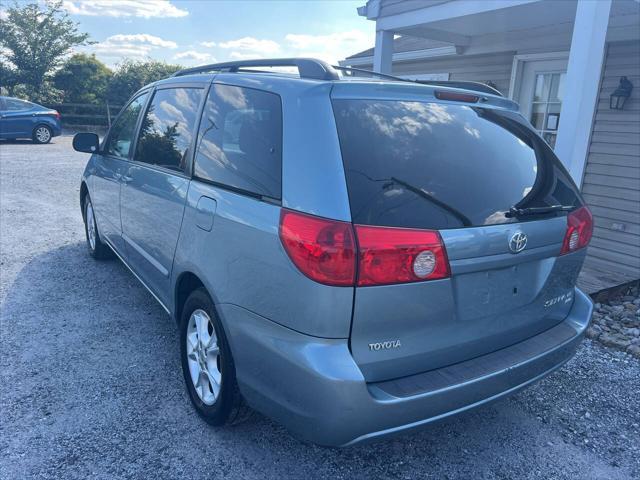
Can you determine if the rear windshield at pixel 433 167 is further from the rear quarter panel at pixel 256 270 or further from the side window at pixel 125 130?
the side window at pixel 125 130

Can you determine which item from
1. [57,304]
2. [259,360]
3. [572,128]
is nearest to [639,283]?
[572,128]

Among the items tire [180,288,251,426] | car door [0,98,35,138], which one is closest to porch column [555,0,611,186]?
tire [180,288,251,426]

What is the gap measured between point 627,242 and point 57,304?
21.5 feet

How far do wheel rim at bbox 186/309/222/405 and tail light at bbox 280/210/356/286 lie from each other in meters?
0.87

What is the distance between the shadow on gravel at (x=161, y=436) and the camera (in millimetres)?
2434

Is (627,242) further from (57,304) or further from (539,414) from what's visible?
(57,304)

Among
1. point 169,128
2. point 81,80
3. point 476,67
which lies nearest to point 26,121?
point 81,80

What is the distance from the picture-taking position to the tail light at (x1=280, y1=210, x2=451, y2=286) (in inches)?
73.4

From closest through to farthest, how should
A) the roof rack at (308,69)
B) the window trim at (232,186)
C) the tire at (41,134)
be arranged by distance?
the window trim at (232,186)
the roof rack at (308,69)
the tire at (41,134)

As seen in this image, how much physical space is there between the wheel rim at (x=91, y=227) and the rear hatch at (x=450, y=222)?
12.9 feet

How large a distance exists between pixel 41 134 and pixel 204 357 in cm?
1703

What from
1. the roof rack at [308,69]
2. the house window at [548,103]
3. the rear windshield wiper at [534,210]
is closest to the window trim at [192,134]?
the roof rack at [308,69]

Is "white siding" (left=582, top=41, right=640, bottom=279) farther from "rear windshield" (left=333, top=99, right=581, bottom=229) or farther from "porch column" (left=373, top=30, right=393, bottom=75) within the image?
"rear windshield" (left=333, top=99, right=581, bottom=229)

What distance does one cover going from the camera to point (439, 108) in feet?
7.58
